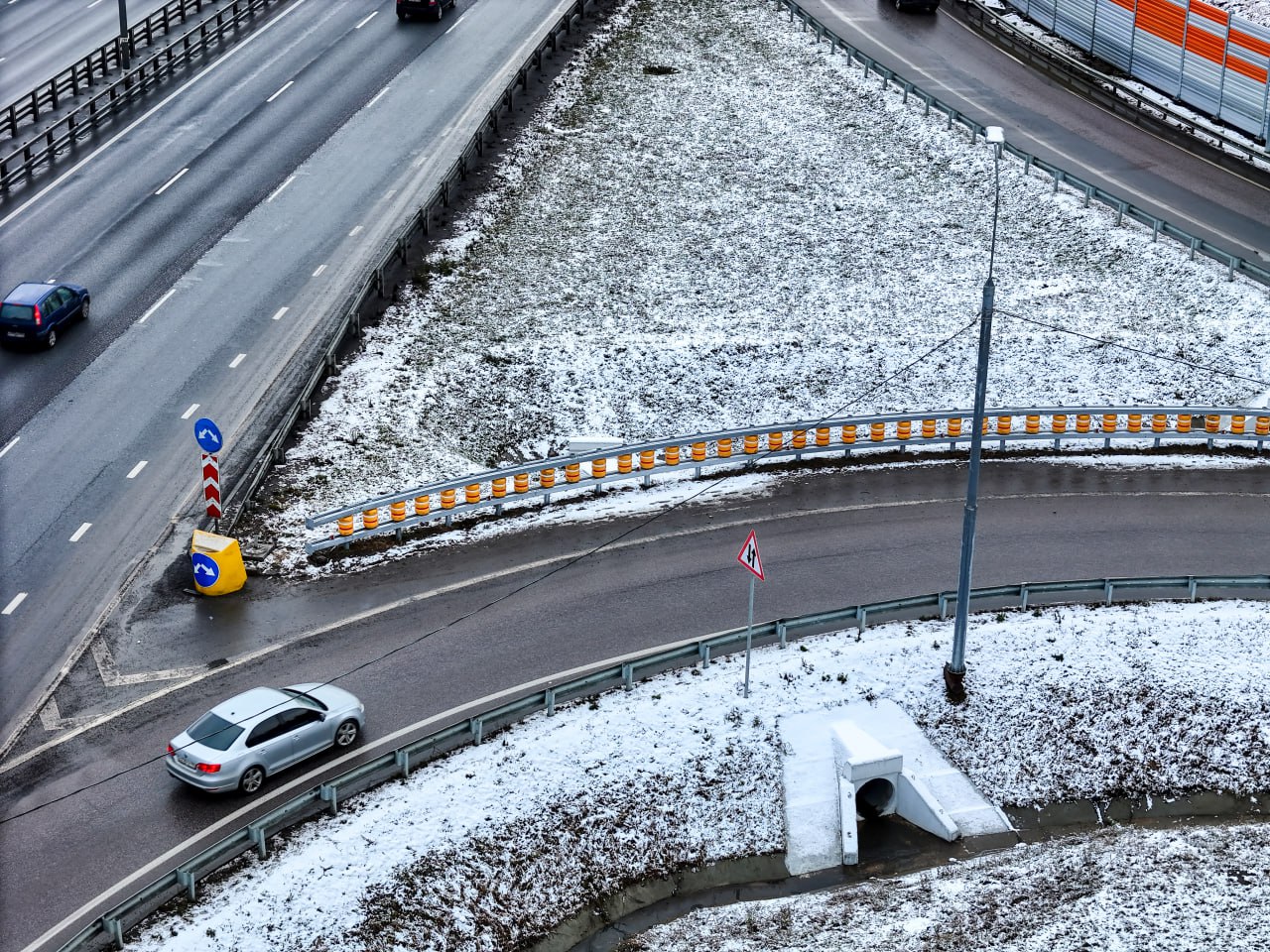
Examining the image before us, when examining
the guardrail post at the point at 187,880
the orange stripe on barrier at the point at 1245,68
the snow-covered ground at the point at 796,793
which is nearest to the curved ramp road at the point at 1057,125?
the orange stripe on barrier at the point at 1245,68

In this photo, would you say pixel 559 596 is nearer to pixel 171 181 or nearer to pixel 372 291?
pixel 372 291

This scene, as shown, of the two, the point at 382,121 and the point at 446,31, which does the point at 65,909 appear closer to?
the point at 382,121

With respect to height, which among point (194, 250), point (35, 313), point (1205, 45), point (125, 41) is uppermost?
point (1205, 45)

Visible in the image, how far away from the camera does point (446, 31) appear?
5853cm

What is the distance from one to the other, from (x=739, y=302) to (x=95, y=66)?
81.0ft

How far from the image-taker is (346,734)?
2555 cm

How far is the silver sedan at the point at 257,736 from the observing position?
2383 centimetres

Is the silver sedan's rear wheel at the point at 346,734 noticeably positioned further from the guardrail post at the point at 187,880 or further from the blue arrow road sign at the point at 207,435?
the blue arrow road sign at the point at 207,435

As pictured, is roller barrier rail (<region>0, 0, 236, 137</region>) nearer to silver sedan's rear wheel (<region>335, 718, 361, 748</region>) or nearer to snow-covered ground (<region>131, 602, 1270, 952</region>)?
silver sedan's rear wheel (<region>335, 718, 361, 748</region>)

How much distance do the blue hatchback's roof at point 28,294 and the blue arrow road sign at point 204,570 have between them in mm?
11703

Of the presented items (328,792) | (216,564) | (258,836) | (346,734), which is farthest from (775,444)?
(258,836)

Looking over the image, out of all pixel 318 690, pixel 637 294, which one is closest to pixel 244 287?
pixel 637 294

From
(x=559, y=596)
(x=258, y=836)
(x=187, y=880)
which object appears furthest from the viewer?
(x=559, y=596)

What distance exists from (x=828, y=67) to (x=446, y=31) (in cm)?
1462
